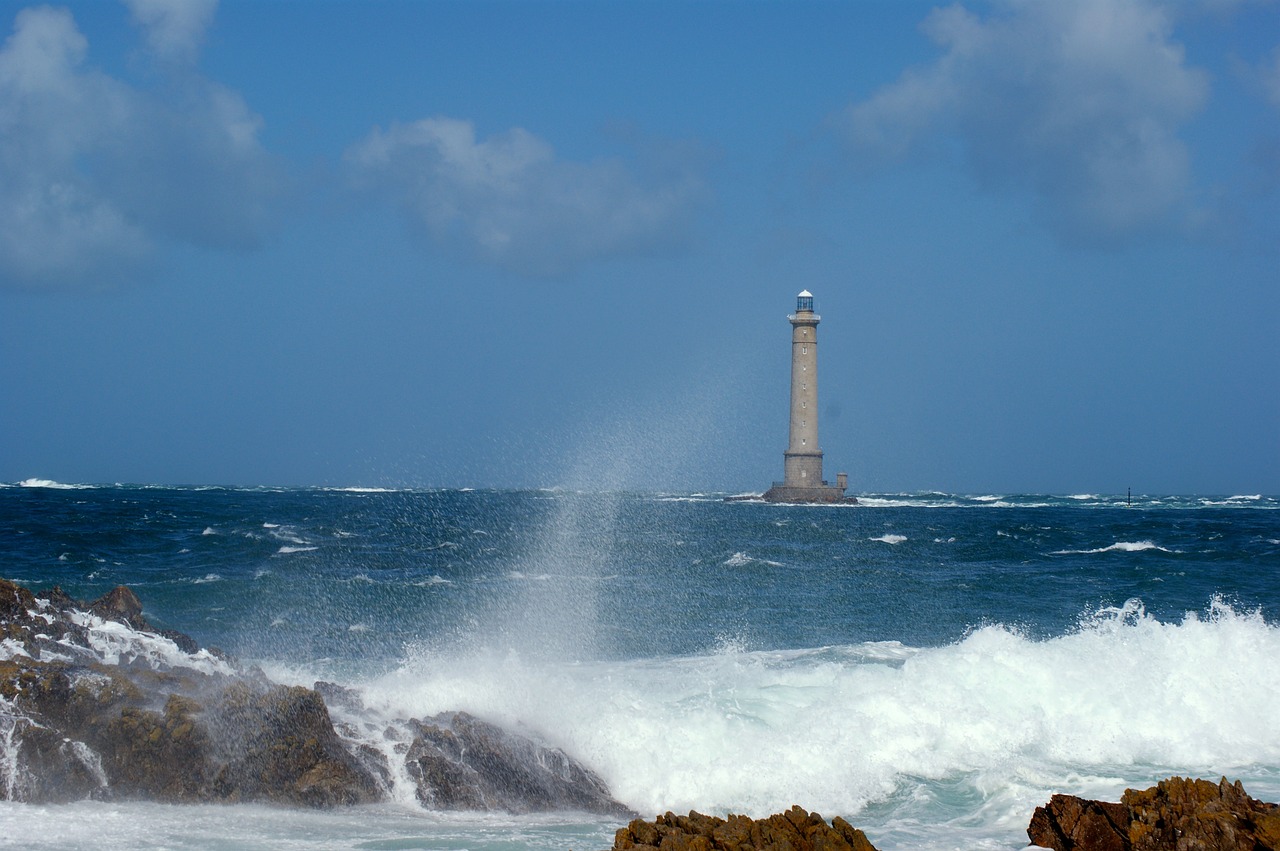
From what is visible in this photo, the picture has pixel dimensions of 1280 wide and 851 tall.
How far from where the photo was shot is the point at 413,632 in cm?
1969

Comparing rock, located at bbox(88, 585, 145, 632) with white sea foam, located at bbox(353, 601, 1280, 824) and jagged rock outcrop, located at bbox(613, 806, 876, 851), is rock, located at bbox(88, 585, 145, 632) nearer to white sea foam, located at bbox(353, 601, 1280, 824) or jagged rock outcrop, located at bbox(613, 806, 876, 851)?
white sea foam, located at bbox(353, 601, 1280, 824)

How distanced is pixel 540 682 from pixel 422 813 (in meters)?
3.79

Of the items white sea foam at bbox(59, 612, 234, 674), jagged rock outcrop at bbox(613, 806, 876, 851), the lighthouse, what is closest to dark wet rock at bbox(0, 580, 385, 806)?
white sea foam at bbox(59, 612, 234, 674)

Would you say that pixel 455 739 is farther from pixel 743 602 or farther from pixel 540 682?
pixel 743 602

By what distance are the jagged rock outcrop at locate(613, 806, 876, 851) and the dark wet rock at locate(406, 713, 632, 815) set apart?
3.37m

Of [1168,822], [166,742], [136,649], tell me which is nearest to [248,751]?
[166,742]

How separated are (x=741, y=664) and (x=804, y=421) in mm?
45088

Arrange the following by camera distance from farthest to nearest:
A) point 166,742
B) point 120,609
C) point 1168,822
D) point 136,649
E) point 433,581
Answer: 1. point 433,581
2. point 120,609
3. point 136,649
4. point 166,742
5. point 1168,822

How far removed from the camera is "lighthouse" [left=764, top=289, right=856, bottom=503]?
6022 cm

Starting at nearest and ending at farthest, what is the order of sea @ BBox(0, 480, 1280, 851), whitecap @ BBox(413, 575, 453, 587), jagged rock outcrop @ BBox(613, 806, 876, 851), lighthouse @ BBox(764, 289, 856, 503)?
1. jagged rock outcrop @ BBox(613, 806, 876, 851)
2. sea @ BBox(0, 480, 1280, 851)
3. whitecap @ BBox(413, 575, 453, 587)
4. lighthouse @ BBox(764, 289, 856, 503)

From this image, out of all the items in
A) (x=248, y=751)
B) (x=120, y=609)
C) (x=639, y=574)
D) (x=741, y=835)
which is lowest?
(x=639, y=574)

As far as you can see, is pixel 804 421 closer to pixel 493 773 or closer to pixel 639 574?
pixel 639 574

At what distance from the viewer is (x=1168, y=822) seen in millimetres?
7230

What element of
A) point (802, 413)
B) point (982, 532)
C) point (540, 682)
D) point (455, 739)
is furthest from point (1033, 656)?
point (802, 413)
